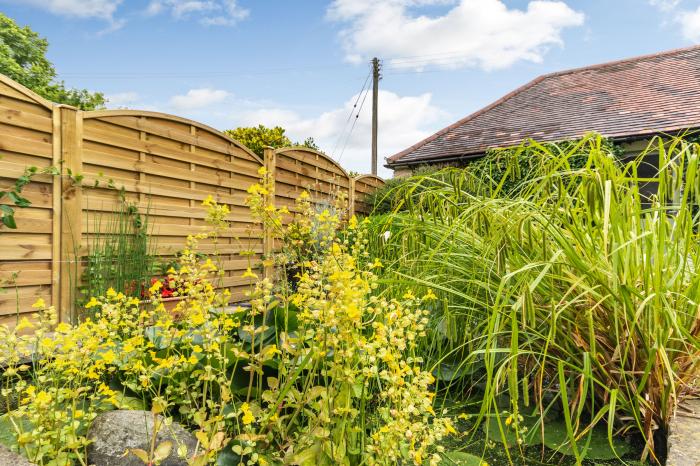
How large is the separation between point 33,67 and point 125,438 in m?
14.5

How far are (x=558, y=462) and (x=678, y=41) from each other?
1447cm

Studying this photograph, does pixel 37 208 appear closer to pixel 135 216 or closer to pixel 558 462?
pixel 135 216

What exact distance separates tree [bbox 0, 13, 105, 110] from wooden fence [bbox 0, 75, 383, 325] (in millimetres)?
9215

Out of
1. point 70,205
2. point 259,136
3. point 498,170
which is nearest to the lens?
point 498,170

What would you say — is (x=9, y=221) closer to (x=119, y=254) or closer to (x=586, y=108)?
(x=119, y=254)

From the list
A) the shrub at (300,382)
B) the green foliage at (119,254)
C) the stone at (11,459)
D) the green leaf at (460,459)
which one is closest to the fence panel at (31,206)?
the green foliage at (119,254)

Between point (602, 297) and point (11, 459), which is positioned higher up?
point (602, 297)

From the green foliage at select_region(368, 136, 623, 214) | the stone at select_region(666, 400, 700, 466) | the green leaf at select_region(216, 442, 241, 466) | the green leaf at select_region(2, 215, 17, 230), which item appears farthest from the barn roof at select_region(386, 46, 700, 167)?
the green leaf at select_region(216, 442, 241, 466)

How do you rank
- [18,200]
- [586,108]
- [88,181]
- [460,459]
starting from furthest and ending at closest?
[586,108]
[88,181]
[18,200]
[460,459]

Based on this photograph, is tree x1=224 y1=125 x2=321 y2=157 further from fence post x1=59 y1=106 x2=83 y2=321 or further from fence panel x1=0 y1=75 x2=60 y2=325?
fence panel x1=0 y1=75 x2=60 y2=325

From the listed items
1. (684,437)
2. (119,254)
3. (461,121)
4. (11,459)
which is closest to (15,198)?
(119,254)

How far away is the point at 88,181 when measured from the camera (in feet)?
13.3

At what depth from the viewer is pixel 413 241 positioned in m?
2.18

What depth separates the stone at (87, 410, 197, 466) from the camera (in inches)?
54.9
